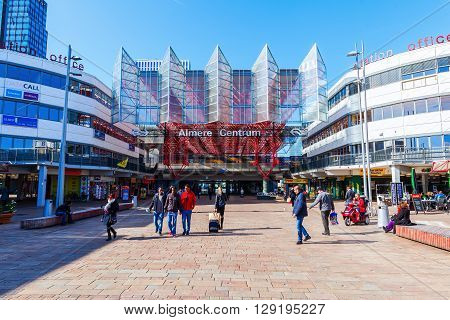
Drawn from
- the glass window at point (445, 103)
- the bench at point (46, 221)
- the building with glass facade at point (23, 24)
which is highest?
the building with glass facade at point (23, 24)

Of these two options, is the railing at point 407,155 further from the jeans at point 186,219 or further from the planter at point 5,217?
the planter at point 5,217

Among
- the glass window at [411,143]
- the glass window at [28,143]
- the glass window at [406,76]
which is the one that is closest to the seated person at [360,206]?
the glass window at [411,143]

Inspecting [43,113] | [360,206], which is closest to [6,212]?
[360,206]

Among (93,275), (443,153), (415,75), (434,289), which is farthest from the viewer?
(415,75)

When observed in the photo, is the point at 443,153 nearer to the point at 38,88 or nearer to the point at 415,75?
the point at 415,75

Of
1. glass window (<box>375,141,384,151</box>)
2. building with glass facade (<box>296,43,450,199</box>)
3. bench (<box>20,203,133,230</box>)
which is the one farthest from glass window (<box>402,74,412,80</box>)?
bench (<box>20,203,133,230</box>)

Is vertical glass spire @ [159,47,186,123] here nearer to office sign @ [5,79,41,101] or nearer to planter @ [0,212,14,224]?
office sign @ [5,79,41,101]

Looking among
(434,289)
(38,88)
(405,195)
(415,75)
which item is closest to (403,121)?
(415,75)

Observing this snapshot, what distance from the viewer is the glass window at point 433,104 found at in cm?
2799

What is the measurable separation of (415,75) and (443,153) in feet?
25.1

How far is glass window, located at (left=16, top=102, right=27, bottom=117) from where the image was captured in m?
29.7

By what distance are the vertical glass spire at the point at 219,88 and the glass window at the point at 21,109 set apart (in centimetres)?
1840

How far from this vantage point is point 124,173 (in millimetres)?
42156
